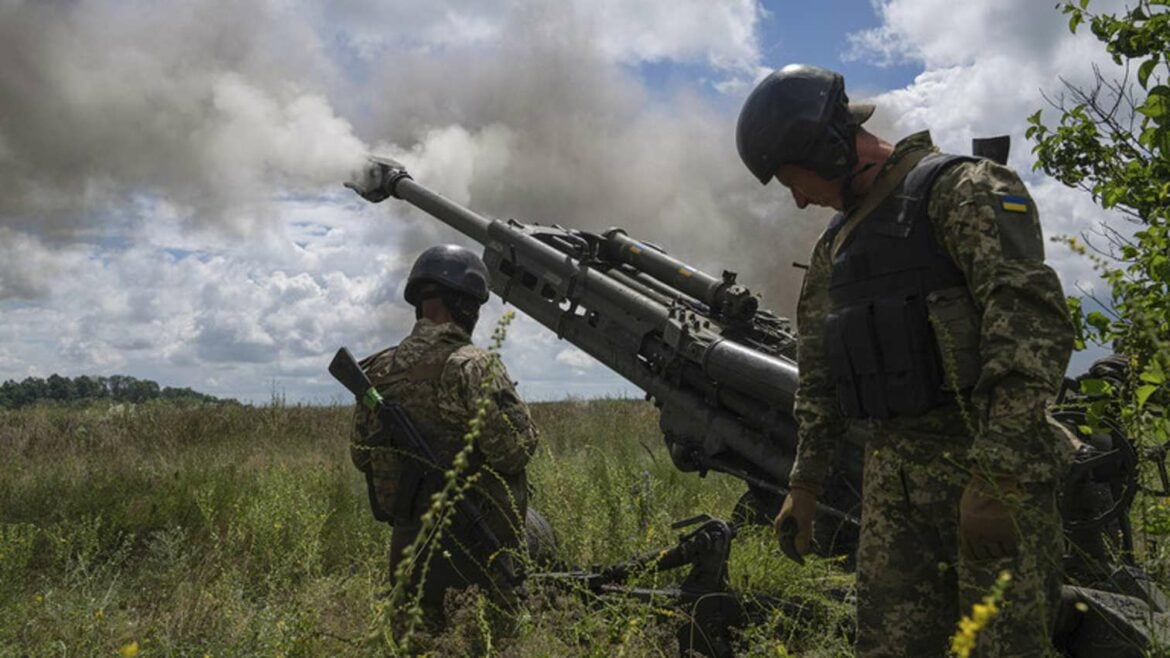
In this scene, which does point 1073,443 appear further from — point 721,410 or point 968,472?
point 721,410

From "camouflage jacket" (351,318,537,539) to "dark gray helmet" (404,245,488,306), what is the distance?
7.9 inches

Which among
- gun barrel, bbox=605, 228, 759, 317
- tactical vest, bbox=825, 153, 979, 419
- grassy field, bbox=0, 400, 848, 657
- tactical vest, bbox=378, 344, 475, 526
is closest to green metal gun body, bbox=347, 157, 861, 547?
gun barrel, bbox=605, 228, 759, 317

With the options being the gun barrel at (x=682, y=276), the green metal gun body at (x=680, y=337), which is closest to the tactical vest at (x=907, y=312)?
the green metal gun body at (x=680, y=337)

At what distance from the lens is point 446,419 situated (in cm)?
421

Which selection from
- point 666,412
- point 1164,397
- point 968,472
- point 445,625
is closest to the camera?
point 968,472

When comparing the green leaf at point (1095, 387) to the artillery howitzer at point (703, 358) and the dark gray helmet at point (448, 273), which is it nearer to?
the artillery howitzer at point (703, 358)

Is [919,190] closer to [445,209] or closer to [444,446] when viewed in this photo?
[444,446]

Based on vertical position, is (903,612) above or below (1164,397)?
below

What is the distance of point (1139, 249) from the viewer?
10.1ft

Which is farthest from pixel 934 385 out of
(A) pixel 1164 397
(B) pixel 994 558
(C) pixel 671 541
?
(C) pixel 671 541

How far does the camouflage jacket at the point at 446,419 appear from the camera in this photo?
13.6 ft

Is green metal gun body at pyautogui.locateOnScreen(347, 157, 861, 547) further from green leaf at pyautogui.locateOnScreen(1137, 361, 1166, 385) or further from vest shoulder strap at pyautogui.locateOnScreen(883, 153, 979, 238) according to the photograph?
vest shoulder strap at pyautogui.locateOnScreen(883, 153, 979, 238)

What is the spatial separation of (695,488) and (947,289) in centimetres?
610

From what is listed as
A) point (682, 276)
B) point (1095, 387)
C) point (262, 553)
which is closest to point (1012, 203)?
point (1095, 387)
